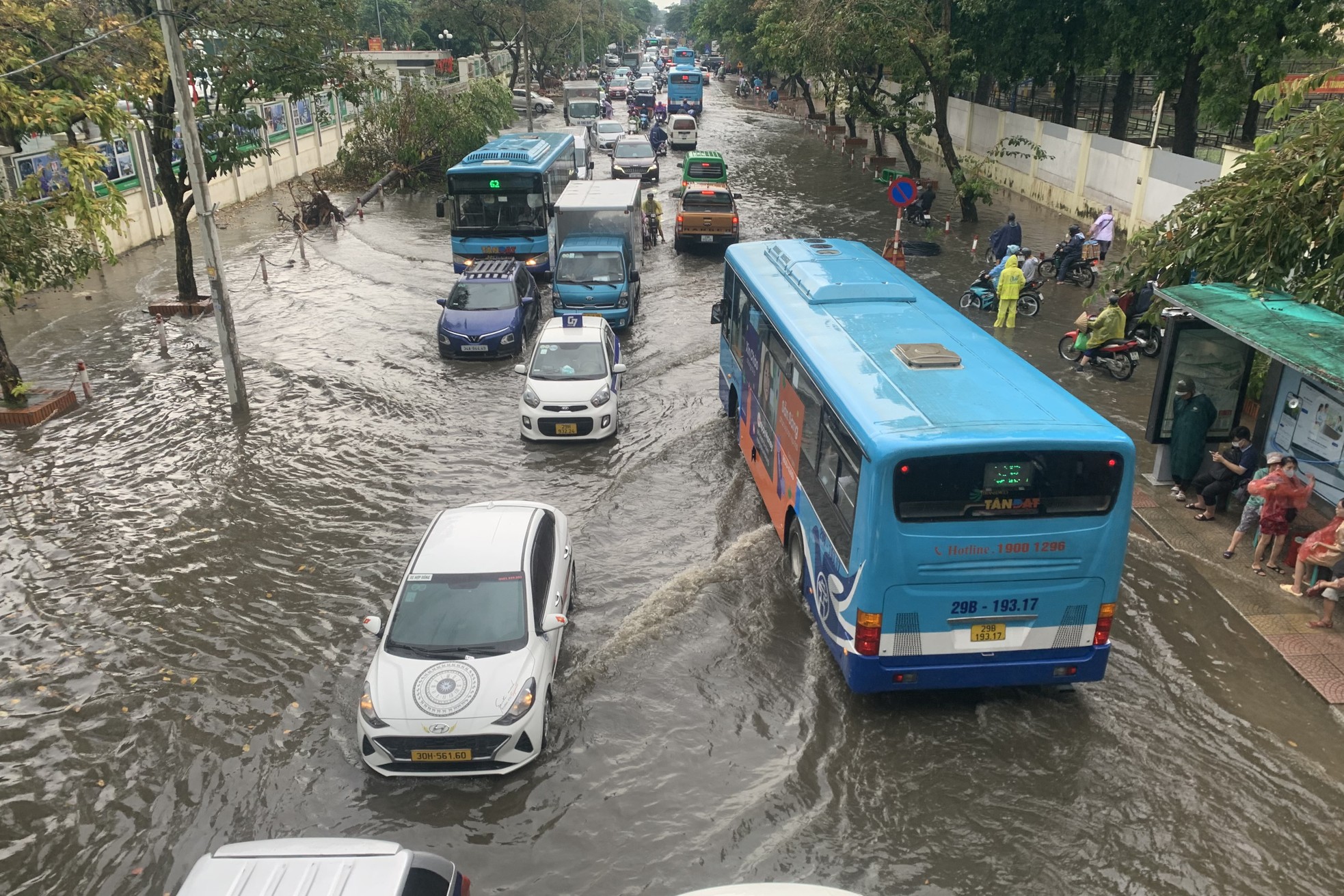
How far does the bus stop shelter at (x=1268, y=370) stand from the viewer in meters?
Result: 10.5

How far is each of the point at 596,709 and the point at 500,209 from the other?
53.8ft

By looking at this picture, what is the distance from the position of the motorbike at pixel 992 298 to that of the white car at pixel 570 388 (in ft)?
30.9

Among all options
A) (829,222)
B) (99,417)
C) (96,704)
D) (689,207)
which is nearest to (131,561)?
(96,704)

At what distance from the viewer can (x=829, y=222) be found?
30.9m

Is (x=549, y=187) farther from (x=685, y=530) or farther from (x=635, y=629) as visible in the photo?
(x=635, y=629)

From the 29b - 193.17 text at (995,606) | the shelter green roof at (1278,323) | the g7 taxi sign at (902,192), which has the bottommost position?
the 29b - 193.17 text at (995,606)

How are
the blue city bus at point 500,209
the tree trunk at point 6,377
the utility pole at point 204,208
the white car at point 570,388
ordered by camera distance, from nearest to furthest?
the utility pole at point 204,208, the white car at point 570,388, the tree trunk at point 6,377, the blue city bus at point 500,209

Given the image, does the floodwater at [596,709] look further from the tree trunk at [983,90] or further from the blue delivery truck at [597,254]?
the tree trunk at [983,90]

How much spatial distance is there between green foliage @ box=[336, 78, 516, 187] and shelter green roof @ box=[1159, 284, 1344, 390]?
31.1 metres

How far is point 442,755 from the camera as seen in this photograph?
310 inches

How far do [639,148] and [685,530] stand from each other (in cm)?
2946

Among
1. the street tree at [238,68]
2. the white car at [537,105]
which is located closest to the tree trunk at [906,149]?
the street tree at [238,68]

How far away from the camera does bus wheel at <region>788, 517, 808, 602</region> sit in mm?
10305

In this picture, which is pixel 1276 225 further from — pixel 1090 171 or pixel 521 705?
pixel 1090 171
